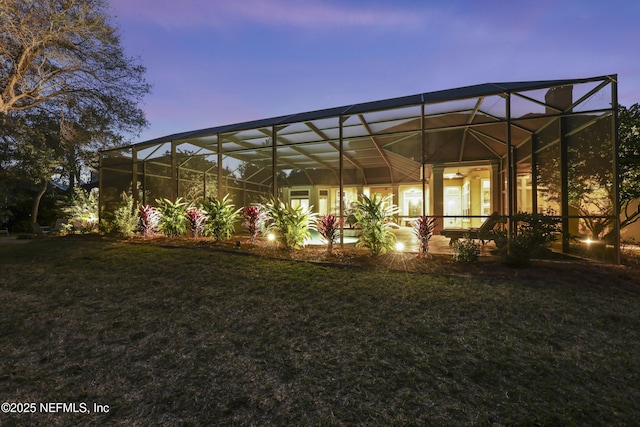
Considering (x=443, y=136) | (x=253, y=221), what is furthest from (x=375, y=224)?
(x=443, y=136)

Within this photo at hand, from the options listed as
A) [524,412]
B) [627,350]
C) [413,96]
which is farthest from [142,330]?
[413,96]

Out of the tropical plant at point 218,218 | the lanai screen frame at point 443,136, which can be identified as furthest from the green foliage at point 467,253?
the tropical plant at point 218,218

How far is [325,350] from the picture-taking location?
2.55 metres

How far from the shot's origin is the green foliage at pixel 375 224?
5.59 meters

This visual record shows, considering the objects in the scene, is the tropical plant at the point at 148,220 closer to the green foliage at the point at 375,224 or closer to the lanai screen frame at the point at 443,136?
the lanai screen frame at the point at 443,136

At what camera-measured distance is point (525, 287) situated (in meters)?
3.88

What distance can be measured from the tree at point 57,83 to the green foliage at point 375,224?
38.5 ft

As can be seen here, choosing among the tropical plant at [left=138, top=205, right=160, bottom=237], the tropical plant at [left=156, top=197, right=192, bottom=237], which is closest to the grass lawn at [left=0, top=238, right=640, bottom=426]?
the tropical plant at [left=156, top=197, right=192, bottom=237]

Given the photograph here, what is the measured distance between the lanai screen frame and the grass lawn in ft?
7.88

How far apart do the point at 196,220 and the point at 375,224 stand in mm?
5206

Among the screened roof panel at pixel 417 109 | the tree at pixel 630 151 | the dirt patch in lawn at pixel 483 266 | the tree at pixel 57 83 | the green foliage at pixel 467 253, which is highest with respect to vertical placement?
the tree at pixel 57 83

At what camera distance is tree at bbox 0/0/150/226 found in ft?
30.9

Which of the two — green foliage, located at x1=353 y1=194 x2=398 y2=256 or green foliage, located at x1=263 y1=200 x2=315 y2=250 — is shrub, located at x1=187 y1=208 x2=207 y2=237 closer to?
green foliage, located at x1=263 y1=200 x2=315 y2=250

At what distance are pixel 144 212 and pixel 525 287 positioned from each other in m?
9.38
